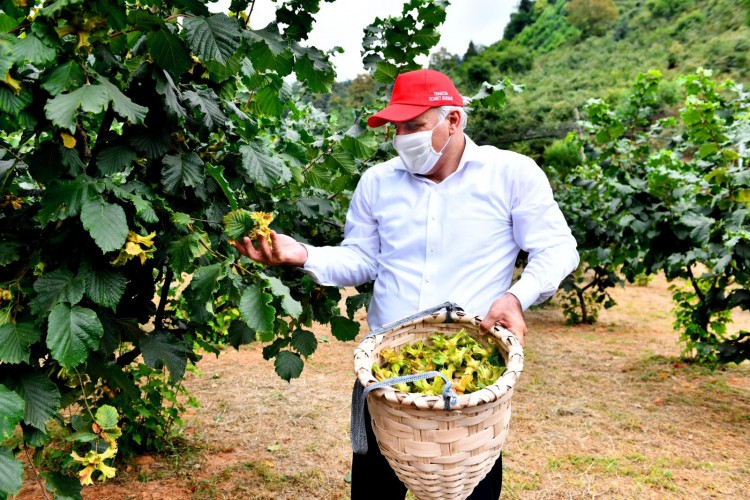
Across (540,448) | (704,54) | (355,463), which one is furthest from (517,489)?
(704,54)

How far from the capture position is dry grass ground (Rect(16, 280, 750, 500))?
3535 millimetres

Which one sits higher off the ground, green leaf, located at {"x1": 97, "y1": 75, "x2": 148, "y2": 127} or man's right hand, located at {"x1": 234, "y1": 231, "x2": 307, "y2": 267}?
green leaf, located at {"x1": 97, "y1": 75, "x2": 148, "y2": 127}

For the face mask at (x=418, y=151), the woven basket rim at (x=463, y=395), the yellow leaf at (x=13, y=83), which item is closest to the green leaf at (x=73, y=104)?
the yellow leaf at (x=13, y=83)

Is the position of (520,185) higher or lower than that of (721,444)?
higher

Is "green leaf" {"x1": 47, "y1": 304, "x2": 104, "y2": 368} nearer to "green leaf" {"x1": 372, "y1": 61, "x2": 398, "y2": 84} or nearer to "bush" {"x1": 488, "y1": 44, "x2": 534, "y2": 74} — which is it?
"green leaf" {"x1": 372, "y1": 61, "x2": 398, "y2": 84}

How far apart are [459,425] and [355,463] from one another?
2.84 ft

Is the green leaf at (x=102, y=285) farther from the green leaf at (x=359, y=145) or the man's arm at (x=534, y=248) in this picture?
the green leaf at (x=359, y=145)

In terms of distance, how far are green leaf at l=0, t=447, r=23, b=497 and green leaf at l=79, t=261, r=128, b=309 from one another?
0.40m

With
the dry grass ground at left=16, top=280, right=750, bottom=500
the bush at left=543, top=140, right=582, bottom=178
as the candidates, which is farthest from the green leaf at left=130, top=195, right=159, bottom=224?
the bush at left=543, top=140, right=582, bottom=178

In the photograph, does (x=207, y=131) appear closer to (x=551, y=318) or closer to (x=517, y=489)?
(x=517, y=489)

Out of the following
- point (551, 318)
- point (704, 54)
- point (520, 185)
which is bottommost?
point (551, 318)

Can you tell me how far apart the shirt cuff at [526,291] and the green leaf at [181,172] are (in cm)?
106

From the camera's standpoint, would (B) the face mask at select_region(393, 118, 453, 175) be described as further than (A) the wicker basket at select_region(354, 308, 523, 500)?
Yes

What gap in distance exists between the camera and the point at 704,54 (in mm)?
37906
